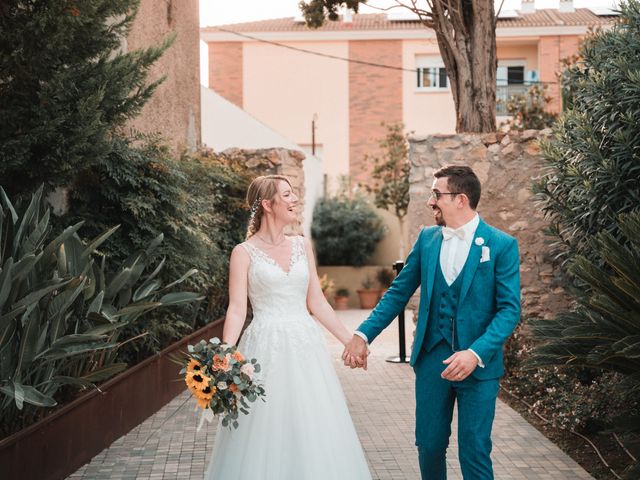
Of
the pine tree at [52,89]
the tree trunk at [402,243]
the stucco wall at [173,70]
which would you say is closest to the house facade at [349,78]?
the tree trunk at [402,243]

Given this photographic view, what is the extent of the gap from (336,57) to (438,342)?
27936 mm

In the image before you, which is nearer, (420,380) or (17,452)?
(420,380)

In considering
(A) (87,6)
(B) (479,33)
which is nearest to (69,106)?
(A) (87,6)

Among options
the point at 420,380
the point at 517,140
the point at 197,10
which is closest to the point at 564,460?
the point at 420,380

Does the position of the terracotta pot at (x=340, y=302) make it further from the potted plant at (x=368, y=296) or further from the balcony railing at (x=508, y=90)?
the balcony railing at (x=508, y=90)

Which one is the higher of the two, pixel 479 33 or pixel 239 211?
pixel 479 33

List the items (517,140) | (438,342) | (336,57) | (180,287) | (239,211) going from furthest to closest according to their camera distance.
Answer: (336,57), (239,211), (517,140), (180,287), (438,342)

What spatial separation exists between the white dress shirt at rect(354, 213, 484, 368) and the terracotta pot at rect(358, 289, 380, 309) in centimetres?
1715

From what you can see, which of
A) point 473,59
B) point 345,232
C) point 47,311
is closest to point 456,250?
point 47,311

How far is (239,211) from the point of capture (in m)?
12.8

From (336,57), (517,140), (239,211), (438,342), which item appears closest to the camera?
(438,342)

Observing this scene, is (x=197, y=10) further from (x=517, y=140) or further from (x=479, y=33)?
(x=517, y=140)

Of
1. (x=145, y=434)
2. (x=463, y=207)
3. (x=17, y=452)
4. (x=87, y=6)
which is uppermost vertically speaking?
(x=87, y=6)

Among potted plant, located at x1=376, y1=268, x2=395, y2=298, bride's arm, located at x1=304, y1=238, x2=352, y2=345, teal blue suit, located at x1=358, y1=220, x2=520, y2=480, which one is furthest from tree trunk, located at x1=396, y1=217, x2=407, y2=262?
teal blue suit, located at x1=358, y1=220, x2=520, y2=480
